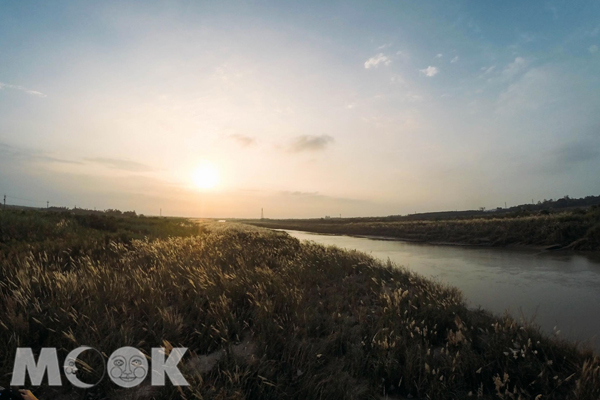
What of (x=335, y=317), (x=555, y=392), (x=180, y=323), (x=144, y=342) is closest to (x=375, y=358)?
(x=335, y=317)

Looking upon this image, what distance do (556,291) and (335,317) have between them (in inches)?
382

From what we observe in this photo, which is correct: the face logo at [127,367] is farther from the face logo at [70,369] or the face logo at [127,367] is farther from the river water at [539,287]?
the river water at [539,287]

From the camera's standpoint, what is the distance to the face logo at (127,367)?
3.80 metres

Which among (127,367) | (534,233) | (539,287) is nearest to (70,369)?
(127,367)

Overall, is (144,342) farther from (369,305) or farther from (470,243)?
(470,243)

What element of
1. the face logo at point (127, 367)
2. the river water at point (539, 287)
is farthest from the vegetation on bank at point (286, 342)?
the river water at point (539, 287)

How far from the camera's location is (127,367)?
13.2 ft

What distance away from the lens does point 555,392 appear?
426cm

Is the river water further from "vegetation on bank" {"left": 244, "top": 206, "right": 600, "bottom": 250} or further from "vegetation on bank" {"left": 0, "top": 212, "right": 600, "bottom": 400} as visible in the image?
"vegetation on bank" {"left": 244, "top": 206, "right": 600, "bottom": 250}

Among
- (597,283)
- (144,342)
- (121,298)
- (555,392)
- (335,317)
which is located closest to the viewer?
(555,392)

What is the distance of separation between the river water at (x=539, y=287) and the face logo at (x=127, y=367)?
6.47 m

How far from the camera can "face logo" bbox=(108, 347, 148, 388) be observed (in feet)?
12.5

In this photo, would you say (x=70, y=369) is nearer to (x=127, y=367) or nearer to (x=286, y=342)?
(x=127, y=367)

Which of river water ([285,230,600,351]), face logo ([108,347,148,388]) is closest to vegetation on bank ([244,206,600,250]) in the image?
Result: river water ([285,230,600,351])
